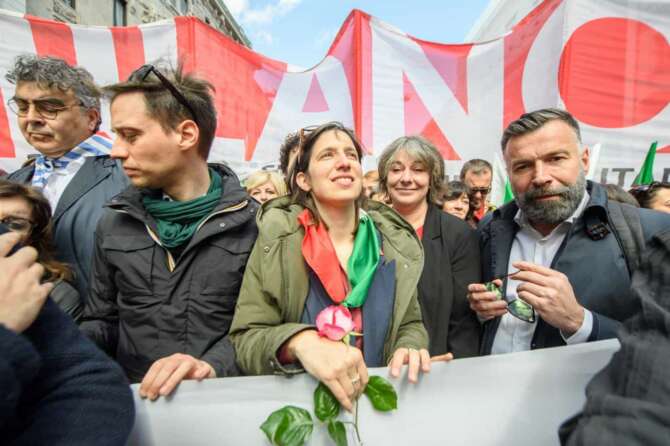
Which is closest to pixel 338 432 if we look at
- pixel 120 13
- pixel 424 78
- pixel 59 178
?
pixel 59 178

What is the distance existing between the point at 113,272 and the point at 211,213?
430mm

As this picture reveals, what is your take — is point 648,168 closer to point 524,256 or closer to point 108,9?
point 524,256

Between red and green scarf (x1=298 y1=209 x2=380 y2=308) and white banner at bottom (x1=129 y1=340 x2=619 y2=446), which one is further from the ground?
red and green scarf (x1=298 y1=209 x2=380 y2=308)

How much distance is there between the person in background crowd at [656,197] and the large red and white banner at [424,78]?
5.74 feet

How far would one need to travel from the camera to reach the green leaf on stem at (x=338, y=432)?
969 millimetres

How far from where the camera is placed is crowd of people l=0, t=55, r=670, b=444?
119 cm

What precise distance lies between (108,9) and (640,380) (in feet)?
64.5

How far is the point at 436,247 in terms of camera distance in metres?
1.71

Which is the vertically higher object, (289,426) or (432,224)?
(432,224)

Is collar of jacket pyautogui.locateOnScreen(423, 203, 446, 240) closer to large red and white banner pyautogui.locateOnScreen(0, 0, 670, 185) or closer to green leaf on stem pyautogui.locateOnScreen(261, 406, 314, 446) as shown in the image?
green leaf on stem pyautogui.locateOnScreen(261, 406, 314, 446)

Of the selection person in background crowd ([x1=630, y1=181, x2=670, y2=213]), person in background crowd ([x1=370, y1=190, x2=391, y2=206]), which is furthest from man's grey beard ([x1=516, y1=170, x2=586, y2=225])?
person in background crowd ([x1=630, y1=181, x2=670, y2=213])

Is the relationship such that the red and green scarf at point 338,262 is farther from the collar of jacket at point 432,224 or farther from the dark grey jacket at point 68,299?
the dark grey jacket at point 68,299

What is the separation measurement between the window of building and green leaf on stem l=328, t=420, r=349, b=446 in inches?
779

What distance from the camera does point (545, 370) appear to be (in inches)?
42.8
